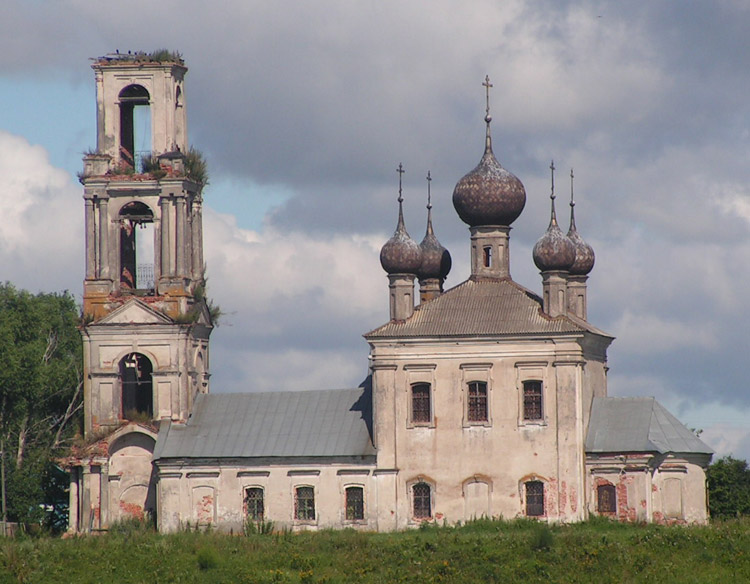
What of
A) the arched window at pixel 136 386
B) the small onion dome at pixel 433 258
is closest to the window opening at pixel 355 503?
the arched window at pixel 136 386

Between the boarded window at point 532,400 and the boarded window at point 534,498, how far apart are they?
1.48 meters

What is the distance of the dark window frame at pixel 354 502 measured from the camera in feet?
142

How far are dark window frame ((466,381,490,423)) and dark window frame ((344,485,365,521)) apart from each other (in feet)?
9.89

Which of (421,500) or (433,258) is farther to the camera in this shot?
(433,258)

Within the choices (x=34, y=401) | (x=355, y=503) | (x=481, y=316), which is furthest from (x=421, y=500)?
(x=34, y=401)

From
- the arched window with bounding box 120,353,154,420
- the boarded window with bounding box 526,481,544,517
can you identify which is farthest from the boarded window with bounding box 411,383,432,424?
the arched window with bounding box 120,353,154,420

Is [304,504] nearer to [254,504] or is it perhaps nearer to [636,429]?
[254,504]

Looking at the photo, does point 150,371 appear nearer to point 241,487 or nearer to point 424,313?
point 241,487

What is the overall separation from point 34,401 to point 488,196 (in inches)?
556

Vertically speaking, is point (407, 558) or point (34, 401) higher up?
point (34, 401)

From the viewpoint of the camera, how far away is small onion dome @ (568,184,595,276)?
155ft

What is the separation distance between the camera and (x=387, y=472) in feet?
141

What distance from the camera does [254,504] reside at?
4384 centimetres

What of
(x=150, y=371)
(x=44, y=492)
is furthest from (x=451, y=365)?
(x=44, y=492)
